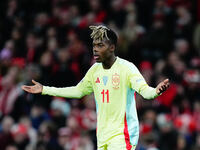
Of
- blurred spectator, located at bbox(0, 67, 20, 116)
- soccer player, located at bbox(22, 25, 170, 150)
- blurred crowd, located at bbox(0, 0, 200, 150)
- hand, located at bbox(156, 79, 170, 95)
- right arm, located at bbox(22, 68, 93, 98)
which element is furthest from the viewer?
blurred spectator, located at bbox(0, 67, 20, 116)

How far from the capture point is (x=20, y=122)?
44.1 ft

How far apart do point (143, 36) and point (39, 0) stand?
140 inches

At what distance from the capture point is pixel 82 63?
1480cm

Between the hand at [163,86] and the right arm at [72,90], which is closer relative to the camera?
the hand at [163,86]

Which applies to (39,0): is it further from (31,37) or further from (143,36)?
(143,36)

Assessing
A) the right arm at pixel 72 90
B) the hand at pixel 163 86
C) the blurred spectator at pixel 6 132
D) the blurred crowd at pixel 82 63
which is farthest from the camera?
the blurred spectator at pixel 6 132

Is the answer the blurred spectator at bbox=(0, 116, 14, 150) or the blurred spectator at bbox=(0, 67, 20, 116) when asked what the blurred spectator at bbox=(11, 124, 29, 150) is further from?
the blurred spectator at bbox=(0, 67, 20, 116)

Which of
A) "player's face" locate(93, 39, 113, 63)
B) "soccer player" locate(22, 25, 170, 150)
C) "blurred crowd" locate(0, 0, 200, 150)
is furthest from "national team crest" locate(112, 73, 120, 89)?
"blurred crowd" locate(0, 0, 200, 150)

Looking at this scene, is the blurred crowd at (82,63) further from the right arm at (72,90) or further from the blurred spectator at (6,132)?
the right arm at (72,90)

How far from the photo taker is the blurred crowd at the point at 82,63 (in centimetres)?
1285

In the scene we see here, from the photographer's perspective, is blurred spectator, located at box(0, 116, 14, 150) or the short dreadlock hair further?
blurred spectator, located at box(0, 116, 14, 150)

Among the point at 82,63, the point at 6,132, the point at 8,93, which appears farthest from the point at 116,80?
the point at 82,63

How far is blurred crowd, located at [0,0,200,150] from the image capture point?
12852 millimetres

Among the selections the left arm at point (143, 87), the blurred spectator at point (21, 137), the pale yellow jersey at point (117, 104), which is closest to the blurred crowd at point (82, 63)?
the blurred spectator at point (21, 137)
